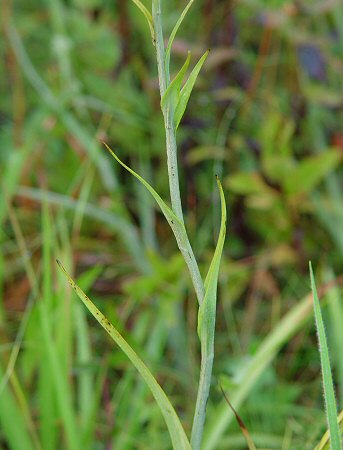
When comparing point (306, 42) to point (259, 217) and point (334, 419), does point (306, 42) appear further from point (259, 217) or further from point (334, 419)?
point (334, 419)

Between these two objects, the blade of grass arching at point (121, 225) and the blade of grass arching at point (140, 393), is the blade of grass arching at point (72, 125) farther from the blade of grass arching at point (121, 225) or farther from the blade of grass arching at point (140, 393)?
the blade of grass arching at point (140, 393)

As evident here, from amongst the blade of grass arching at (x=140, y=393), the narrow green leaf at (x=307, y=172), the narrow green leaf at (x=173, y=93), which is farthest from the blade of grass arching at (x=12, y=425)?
the narrow green leaf at (x=307, y=172)

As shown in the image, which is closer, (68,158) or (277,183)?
(277,183)

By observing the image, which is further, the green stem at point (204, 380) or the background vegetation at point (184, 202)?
the background vegetation at point (184, 202)

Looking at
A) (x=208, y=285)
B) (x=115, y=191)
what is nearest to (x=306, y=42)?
(x=115, y=191)

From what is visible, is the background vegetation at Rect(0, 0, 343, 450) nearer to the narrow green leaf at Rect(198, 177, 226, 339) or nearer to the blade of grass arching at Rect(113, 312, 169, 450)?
the blade of grass arching at Rect(113, 312, 169, 450)

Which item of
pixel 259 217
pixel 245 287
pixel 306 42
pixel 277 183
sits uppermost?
pixel 306 42

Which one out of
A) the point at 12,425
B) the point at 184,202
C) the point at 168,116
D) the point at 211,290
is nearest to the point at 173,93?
the point at 168,116
